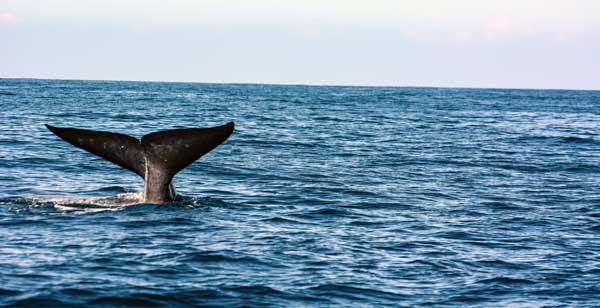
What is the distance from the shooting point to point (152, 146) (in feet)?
42.6

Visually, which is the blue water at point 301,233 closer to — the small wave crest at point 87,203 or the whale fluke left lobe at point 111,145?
the small wave crest at point 87,203

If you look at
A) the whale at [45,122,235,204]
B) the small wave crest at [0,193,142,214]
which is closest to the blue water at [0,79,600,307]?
the small wave crest at [0,193,142,214]

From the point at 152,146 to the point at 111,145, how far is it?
22.4 inches

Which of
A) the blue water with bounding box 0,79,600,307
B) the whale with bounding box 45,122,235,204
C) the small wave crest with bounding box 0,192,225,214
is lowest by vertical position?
the blue water with bounding box 0,79,600,307

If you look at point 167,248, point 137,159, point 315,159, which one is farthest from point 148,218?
point 315,159

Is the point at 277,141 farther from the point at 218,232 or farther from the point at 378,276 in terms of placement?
the point at 378,276

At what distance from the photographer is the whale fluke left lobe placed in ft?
41.3

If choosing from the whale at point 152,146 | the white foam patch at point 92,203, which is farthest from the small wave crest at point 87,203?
the whale at point 152,146

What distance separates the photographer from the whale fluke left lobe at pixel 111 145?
12.6 metres

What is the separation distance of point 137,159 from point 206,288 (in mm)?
3821

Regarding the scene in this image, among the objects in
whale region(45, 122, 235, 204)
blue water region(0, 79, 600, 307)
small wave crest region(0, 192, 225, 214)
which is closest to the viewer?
blue water region(0, 79, 600, 307)

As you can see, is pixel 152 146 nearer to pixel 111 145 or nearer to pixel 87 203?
pixel 111 145

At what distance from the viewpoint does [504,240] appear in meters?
13.4

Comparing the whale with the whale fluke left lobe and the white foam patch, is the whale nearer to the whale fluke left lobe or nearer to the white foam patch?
the whale fluke left lobe
